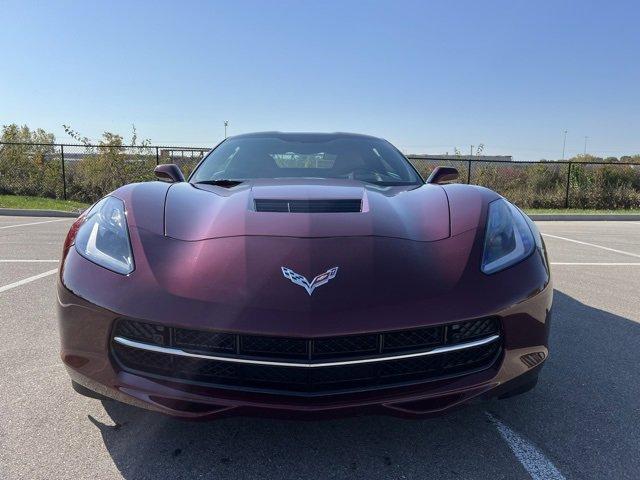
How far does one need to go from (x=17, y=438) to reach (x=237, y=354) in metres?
1.08

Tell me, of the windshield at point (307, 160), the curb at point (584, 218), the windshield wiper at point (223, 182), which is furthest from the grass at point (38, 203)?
the curb at point (584, 218)

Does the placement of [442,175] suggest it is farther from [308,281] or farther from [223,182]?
[308,281]

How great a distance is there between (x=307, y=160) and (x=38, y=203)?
11400mm

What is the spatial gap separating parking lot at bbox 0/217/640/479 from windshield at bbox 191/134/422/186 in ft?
4.59

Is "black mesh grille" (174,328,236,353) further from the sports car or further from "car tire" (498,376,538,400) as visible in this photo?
"car tire" (498,376,538,400)

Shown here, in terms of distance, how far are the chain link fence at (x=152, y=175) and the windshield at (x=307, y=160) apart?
9509 mm

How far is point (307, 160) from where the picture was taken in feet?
10.7

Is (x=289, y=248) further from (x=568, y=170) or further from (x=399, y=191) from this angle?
(x=568, y=170)

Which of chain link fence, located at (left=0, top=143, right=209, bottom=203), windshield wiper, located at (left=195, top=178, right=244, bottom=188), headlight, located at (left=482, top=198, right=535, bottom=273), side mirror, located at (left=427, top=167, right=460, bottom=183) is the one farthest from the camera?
chain link fence, located at (left=0, top=143, right=209, bottom=203)

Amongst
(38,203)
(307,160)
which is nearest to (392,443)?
(307,160)

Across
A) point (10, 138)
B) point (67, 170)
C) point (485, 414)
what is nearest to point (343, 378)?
point (485, 414)

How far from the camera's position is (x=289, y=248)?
5.68 feet

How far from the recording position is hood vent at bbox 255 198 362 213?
80.7 inches

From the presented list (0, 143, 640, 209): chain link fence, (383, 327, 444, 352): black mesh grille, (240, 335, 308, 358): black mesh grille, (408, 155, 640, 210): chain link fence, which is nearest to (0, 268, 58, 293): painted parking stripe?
(240, 335, 308, 358): black mesh grille
